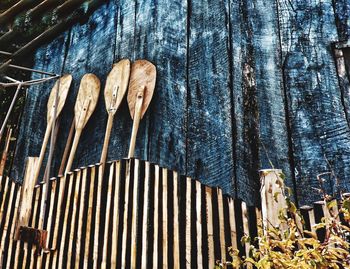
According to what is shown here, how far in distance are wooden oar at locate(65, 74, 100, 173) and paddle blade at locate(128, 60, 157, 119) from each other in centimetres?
32

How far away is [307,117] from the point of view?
276 cm

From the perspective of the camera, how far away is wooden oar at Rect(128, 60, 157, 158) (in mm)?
3090

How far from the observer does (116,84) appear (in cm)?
329

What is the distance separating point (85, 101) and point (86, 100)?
1 cm

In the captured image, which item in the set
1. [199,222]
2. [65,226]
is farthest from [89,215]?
[199,222]

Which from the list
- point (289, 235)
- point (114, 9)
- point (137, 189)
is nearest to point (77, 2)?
point (114, 9)

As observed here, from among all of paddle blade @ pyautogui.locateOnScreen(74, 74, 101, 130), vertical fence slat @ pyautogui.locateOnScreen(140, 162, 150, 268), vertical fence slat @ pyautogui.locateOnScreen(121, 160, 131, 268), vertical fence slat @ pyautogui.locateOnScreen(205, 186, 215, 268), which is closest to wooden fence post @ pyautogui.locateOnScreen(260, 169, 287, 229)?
vertical fence slat @ pyautogui.locateOnScreen(205, 186, 215, 268)

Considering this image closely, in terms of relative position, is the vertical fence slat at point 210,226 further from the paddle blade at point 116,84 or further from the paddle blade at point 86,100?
the paddle blade at point 86,100

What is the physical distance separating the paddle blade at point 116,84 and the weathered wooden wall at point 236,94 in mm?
112

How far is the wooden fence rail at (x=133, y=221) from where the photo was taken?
2.11 m

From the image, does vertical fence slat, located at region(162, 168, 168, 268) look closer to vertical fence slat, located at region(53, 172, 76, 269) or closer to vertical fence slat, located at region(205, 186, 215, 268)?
vertical fence slat, located at region(205, 186, 215, 268)

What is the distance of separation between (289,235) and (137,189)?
951 mm

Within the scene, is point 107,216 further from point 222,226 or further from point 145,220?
point 222,226

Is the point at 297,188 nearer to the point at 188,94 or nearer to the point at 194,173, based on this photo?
the point at 194,173
